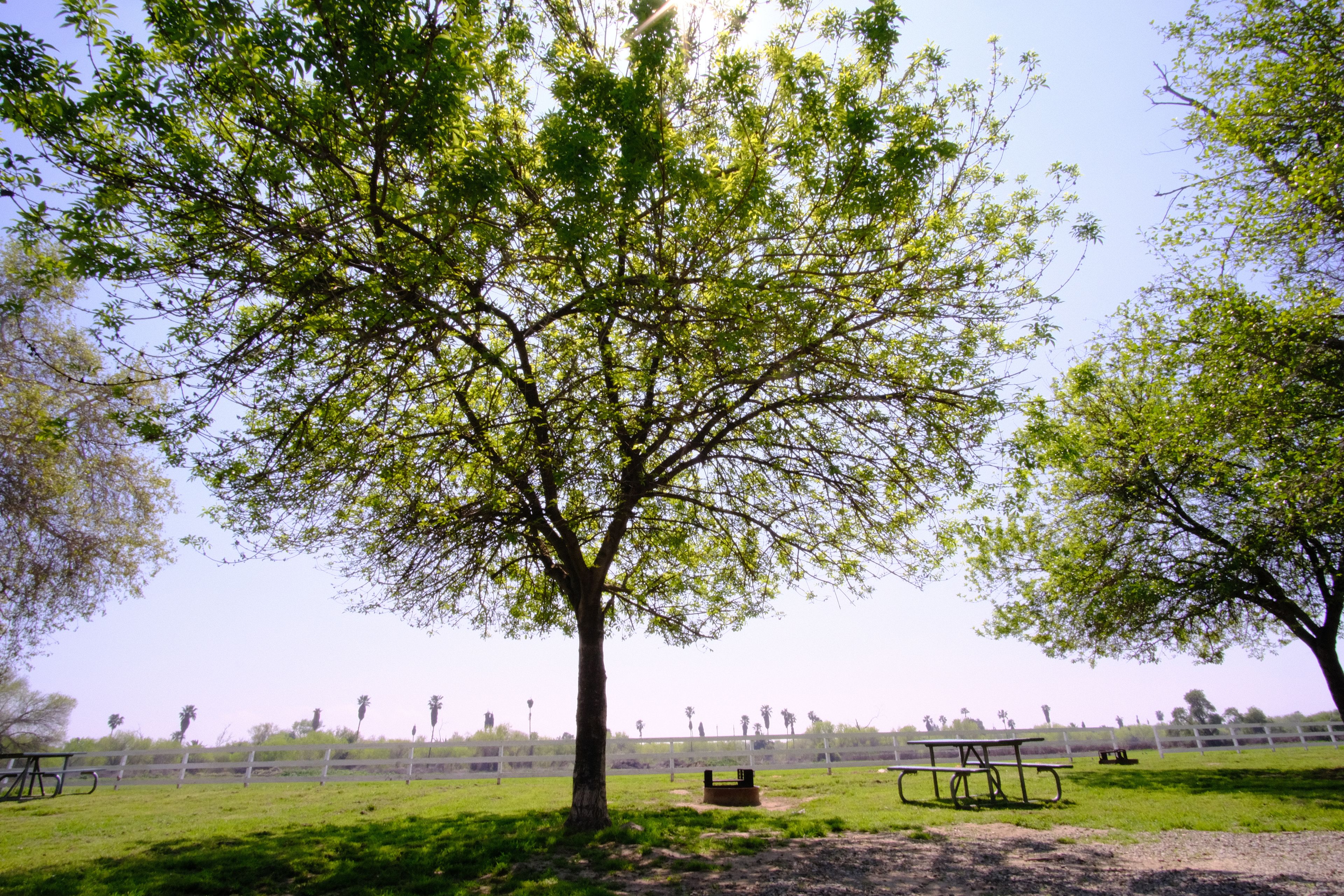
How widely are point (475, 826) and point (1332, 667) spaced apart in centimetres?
1902

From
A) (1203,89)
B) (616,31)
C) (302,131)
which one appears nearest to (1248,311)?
(1203,89)

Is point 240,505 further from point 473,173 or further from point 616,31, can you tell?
point 616,31

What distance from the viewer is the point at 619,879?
20.3 feet

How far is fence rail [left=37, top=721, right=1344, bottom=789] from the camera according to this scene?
16609 millimetres

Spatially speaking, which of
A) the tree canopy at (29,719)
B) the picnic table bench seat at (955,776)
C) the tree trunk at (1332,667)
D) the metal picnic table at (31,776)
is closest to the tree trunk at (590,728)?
the picnic table bench seat at (955,776)

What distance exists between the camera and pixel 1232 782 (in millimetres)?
12953

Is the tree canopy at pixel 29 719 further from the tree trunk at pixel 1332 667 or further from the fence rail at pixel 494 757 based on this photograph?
the tree trunk at pixel 1332 667

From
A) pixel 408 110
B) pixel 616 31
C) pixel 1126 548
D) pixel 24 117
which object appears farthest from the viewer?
pixel 1126 548

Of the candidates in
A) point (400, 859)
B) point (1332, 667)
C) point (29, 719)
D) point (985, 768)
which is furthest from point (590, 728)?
point (29, 719)

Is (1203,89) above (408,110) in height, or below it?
above

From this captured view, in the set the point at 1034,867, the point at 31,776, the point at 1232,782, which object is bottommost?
the point at 1232,782

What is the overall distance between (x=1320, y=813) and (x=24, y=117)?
15989mm

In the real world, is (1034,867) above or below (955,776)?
below

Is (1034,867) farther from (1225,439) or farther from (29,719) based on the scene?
(29,719)
